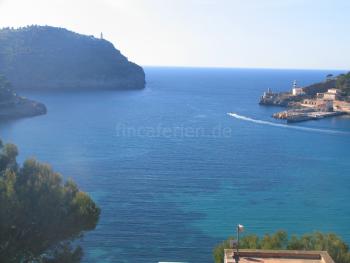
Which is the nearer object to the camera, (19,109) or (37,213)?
(37,213)

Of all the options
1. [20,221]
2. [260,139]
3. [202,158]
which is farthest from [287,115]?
[20,221]

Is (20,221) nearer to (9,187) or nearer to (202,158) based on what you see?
(9,187)

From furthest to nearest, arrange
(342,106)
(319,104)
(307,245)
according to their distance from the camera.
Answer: (319,104) < (342,106) < (307,245)

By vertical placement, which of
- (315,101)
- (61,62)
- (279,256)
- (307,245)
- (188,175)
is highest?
(61,62)

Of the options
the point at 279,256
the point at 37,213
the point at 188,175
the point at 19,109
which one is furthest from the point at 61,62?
the point at 279,256

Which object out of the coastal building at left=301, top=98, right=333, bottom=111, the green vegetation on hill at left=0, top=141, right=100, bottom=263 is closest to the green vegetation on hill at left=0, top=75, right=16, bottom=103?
the coastal building at left=301, top=98, right=333, bottom=111

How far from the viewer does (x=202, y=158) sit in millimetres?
46625

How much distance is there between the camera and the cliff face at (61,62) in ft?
422

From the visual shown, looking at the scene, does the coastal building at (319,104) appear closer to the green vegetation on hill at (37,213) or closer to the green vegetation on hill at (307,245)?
the green vegetation on hill at (307,245)

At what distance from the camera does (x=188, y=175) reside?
39.8 metres

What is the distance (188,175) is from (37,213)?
84.3ft

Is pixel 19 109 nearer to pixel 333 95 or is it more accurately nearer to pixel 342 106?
pixel 342 106

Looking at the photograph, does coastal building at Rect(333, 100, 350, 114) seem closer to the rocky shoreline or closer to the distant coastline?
the distant coastline

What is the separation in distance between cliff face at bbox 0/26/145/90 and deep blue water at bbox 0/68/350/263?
53379 millimetres
